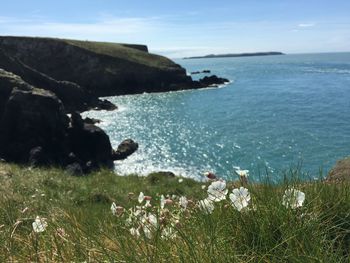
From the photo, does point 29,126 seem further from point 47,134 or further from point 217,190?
point 217,190

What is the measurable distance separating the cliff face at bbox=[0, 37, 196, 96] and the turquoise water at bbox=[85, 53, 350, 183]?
13.6 metres

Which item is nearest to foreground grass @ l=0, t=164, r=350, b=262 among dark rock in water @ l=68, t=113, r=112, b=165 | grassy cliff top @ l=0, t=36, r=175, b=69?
dark rock in water @ l=68, t=113, r=112, b=165

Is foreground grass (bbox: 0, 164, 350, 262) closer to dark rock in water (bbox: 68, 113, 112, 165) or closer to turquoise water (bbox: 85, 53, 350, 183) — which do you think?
turquoise water (bbox: 85, 53, 350, 183)

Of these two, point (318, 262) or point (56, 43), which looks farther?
point (56, 43)

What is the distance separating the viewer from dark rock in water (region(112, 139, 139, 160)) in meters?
42.2

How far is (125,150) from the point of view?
42906 millimetres

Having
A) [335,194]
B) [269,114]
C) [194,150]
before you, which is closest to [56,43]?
[269,114]

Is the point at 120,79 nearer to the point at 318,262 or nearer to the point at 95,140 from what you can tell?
the point at 95,140

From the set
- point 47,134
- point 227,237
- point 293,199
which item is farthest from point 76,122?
point 293,199

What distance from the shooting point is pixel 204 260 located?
10.5 ft

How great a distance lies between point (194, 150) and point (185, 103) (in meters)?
39.6

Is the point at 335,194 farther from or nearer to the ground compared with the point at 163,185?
farther from the ground

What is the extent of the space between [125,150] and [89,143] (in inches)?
156

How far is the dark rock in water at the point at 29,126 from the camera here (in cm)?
3684
